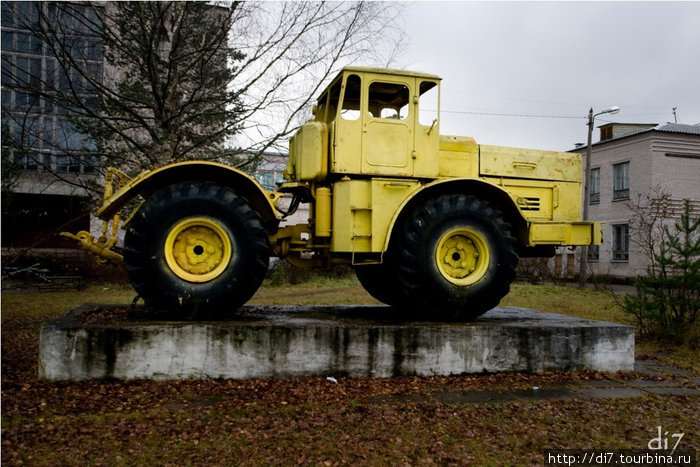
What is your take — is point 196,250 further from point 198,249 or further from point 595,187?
point 595,187

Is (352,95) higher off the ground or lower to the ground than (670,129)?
lower

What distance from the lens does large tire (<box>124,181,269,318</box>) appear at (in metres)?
5.79

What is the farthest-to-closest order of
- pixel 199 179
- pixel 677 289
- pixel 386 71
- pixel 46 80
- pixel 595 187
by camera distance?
pixel 595 187, pixel 46 80, pixel 677 289, pixel 386 71, pixel 199 179

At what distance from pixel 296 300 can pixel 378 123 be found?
8.79 meters

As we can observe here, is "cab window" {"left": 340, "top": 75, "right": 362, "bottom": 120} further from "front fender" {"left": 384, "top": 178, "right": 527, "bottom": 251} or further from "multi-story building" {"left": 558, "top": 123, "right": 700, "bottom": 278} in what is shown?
"multi-story building" {"left": 558, "top": 123, "right": 700, "bottom": 278}

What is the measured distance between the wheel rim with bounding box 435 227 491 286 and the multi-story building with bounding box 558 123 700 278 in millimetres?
20295

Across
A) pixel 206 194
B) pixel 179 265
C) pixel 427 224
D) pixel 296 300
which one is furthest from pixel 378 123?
pixel 296 300

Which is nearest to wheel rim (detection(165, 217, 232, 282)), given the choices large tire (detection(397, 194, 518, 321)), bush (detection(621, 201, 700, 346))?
large tire (detection(397, 194, 518, 321))

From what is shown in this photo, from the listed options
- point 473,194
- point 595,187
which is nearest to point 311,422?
point 473,194

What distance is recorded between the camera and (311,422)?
14.8ft

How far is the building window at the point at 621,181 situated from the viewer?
89.0ft

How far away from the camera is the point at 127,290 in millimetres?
17016

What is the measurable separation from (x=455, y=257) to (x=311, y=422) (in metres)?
2.86

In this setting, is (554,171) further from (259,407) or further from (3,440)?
(3,440)
